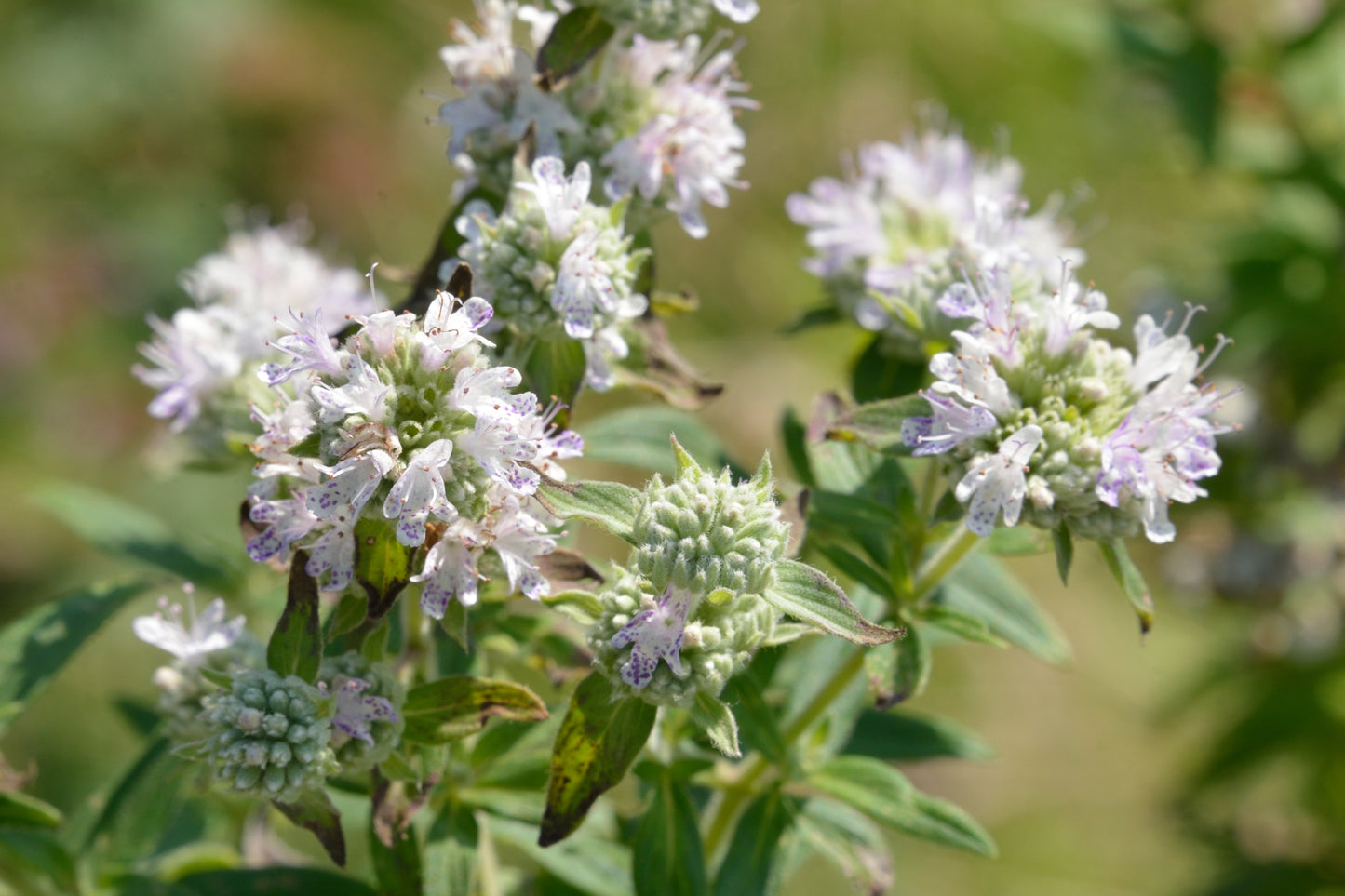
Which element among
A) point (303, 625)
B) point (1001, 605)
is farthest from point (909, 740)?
point (303, 625)

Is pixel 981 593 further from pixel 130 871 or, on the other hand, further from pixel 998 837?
pixel 998 837

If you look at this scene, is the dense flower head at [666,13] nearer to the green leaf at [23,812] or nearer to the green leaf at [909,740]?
the green leaf at [909,740]

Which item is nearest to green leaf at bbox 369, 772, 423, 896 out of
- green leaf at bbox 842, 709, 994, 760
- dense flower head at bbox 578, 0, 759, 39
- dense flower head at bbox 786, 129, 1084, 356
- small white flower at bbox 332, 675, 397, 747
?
small white flower at bbox 332, 675, 397, 747

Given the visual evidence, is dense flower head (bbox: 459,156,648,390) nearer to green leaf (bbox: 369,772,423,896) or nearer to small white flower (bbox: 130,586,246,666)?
small white flower (bbox: 130,586,246,666)

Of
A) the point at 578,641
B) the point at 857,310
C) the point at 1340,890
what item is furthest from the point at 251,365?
the point at 1340,890

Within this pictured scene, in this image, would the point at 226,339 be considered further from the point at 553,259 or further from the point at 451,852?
the point at 451,852

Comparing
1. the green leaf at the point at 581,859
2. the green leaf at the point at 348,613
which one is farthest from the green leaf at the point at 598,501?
the green leaf at the point at 581,859
